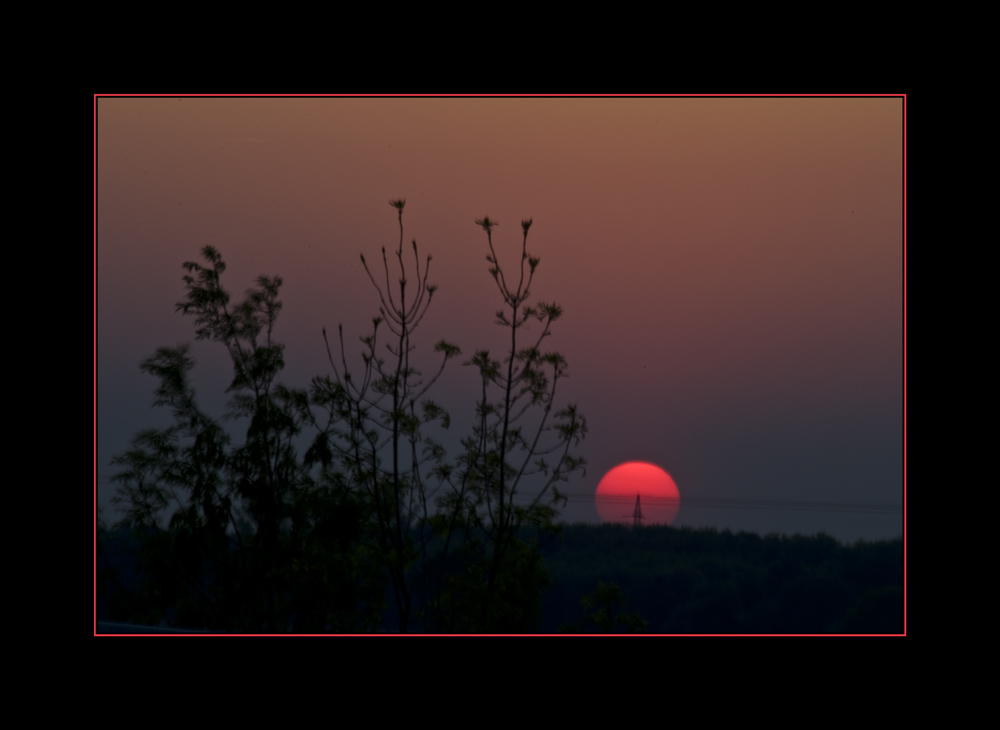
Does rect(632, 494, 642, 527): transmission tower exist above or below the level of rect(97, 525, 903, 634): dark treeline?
above

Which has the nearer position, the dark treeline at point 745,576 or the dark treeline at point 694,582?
the dark treeline at point 694,582

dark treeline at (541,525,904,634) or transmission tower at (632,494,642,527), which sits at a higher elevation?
transmission tower at (632,494,642,527)

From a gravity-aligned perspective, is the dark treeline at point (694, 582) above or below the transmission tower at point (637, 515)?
below

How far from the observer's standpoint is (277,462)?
571 cm

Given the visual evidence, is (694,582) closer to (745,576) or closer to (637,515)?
(745,576)

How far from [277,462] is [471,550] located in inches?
60.6

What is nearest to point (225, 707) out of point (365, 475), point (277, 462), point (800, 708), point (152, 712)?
point (152, 712)

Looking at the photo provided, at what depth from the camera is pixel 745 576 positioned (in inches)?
267

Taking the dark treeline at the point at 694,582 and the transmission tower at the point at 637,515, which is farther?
the transmission tower at the point at 637,515

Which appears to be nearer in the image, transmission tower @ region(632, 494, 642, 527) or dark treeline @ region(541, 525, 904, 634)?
transmission tower @ region(632, 494, 642, 527)

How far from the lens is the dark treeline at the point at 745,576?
617 cm

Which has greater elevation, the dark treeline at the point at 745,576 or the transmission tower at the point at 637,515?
the transmission tower at the point at 637,515

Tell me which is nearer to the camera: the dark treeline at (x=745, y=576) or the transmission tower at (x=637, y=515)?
the transmission tower at (x=637, y=515)

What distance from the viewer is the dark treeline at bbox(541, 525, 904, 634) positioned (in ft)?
20.2
